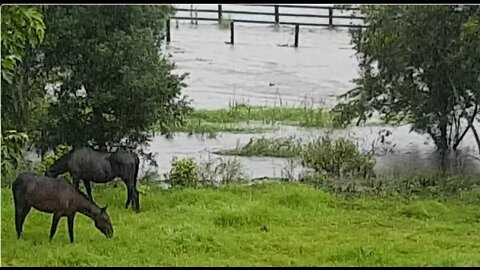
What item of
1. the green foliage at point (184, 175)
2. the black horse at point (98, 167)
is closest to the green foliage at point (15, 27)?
the black horse at point (98, 167)

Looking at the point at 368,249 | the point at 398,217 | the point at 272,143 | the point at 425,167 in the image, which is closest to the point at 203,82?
the point at 272,143

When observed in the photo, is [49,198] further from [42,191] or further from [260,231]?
[260,231]

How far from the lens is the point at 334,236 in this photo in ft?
25.8

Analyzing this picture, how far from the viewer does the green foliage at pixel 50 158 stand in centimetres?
999

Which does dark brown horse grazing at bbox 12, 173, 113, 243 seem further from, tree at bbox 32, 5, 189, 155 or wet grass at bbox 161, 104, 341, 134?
wet grass at bbox 161, 104, 341, 134

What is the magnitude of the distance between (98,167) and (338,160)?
3.62m

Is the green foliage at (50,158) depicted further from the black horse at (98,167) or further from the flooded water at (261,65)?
the flooded water at (261,65)

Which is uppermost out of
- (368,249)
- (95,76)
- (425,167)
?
(95,76)

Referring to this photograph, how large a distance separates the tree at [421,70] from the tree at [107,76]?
2.57 metres

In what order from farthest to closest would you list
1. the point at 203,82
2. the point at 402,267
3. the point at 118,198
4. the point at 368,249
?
the point at 203,82, the point at 118,198, the point at 368,249, the point at 402,267

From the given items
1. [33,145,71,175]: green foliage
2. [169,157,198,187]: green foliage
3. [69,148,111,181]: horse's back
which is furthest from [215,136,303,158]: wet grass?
[69,148,111,181]: horse's back

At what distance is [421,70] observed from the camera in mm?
11695

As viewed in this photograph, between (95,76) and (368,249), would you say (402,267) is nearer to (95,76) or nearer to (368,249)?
(368,249)

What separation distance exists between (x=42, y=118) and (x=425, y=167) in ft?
16.1
